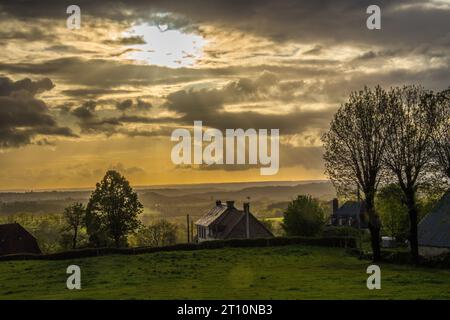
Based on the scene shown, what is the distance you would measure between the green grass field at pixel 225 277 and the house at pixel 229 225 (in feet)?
60.3

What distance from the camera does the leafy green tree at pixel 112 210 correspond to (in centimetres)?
7944

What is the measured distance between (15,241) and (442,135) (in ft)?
210

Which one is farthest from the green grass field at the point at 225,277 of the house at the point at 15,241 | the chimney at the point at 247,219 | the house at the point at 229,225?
the house at the point at 15,241

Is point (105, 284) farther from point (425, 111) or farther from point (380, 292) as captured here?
point (425, 111)

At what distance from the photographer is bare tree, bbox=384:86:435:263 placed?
187 feet

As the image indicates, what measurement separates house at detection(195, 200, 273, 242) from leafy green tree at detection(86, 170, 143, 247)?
17.7m

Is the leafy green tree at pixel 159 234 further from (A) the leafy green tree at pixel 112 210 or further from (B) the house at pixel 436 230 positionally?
(B) the house at pixel 436 230

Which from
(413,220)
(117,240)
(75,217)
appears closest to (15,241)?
(75,217)

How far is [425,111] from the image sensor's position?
190 ft

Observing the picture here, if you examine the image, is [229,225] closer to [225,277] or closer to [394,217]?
[394,217]

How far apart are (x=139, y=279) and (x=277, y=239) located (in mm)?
31887

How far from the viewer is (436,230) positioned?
210ft

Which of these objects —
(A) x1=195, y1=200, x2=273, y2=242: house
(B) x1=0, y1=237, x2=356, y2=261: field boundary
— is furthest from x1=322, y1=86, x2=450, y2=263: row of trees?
(A) x1=195, y1=200, x2=273, y2=242: house

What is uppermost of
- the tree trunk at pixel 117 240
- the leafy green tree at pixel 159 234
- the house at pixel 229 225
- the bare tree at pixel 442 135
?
the bare tree at pixel 442 135
